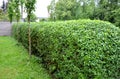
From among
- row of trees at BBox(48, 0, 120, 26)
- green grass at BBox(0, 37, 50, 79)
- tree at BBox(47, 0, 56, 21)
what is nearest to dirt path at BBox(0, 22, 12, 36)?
row of trees at BBox(48, 0, 120, 26)

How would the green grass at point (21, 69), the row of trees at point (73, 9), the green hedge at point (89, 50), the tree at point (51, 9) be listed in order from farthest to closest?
1. the tree at point (51, 9)
2. the row of trees at point (73, 9)
3. the green grass at point (21, 69)
4. the green hedge at point (89, 50)

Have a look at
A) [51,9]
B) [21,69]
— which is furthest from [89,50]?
[51,9]

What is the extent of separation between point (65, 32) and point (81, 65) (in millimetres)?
1027

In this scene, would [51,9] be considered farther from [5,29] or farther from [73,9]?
[5,29]

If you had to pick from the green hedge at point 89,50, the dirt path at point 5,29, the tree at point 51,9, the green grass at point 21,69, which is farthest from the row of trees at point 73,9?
the green hedge at point 89,50

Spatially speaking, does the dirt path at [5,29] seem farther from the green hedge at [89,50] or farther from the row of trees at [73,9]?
the green hedge at [89,50]

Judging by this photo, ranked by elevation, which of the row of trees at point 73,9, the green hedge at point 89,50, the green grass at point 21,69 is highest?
the row of trees at point 73,9

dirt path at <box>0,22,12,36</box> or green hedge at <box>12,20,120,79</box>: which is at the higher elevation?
green hedge at <box>12,20,120,79</box>

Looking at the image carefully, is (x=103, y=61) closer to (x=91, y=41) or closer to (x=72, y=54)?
(x=91, y=41)

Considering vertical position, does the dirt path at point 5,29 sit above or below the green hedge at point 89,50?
below

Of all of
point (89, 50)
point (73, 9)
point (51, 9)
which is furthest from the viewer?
point (51, 9)

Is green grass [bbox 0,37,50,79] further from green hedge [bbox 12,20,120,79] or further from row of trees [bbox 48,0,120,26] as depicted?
row of trees [bbox 48,0,120,26]

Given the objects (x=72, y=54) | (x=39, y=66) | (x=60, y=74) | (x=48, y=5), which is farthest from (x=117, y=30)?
(x=48, y=5)

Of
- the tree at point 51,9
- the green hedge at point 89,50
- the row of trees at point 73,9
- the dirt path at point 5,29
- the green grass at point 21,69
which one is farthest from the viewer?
the tree at point 51,9
